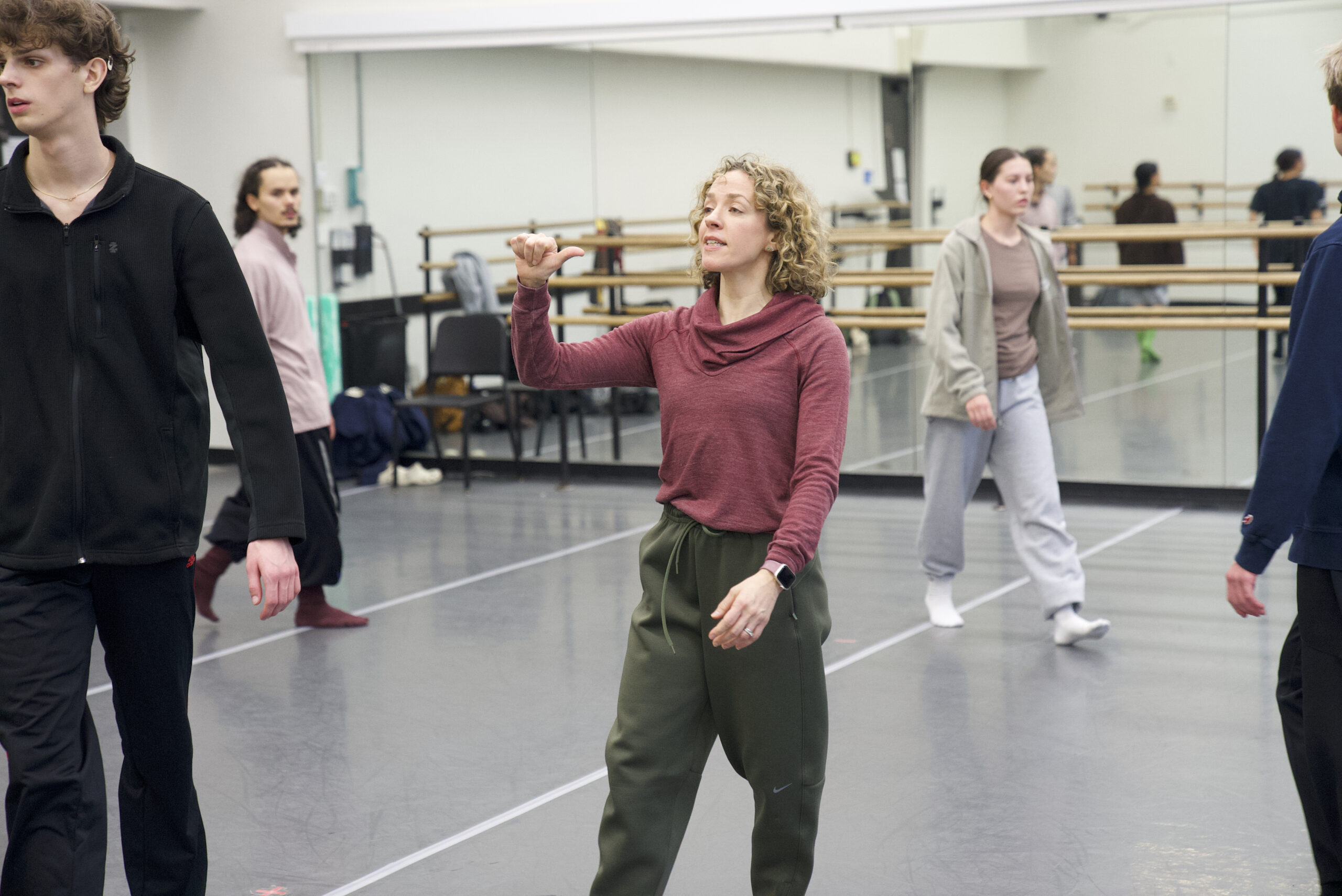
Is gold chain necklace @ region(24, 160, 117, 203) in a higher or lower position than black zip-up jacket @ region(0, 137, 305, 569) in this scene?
higher

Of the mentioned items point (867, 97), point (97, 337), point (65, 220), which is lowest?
point (97, 337)

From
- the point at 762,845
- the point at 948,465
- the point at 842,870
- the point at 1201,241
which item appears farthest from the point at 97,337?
the point at 1201,241

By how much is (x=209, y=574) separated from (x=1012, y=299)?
3049 mm

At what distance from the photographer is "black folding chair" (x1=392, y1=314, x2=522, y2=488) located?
8875 mm

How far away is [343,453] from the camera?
9.05m

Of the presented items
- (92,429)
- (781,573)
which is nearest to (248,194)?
(92,429)

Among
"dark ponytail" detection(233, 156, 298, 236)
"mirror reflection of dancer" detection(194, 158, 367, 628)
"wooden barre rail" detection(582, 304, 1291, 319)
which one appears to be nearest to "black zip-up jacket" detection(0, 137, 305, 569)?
"mirror reflection of dancer" detection(194, 158, 367, 628)

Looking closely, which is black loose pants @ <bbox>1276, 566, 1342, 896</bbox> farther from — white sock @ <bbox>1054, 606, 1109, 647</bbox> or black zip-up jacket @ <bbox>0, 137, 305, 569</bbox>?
white sock @ <bbox>1054, 606, 1109, 647</bbox>

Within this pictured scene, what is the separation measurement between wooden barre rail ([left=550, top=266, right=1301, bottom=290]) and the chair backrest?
0.46 m

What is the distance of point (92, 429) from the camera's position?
235cm

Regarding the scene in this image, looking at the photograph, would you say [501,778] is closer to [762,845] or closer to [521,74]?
[762,845]

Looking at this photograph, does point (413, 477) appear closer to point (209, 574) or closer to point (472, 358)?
point (472, 358)

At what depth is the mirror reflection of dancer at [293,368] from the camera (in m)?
5.16

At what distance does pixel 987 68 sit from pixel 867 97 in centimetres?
68
